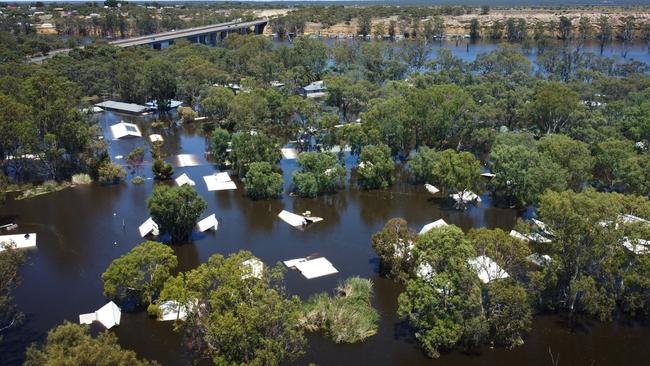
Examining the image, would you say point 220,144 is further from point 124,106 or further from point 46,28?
point 46,28

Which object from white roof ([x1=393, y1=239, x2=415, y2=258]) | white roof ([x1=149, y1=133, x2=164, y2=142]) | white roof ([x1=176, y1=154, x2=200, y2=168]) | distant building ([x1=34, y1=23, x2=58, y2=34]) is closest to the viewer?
white roof ([x1=393, y1=239, x2=415, y2=258])

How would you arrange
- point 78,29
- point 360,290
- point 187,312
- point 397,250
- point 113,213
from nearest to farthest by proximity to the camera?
point 187,312, point 360,290, point 397,250, point 113,213, point 78,29

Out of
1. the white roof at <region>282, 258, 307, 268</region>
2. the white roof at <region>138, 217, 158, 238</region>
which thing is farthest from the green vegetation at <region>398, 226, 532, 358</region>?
the white roof at <region>138, 217, 158, 238</region>

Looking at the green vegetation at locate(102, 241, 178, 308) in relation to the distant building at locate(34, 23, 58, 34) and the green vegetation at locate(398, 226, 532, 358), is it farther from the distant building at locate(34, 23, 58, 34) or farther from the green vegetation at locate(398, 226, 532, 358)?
the distant building at locate(34, 23, 58, 34)

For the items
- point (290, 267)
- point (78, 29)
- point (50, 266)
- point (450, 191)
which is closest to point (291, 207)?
point (290, 267)

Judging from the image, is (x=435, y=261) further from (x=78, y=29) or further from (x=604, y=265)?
(x=78, y=29)
